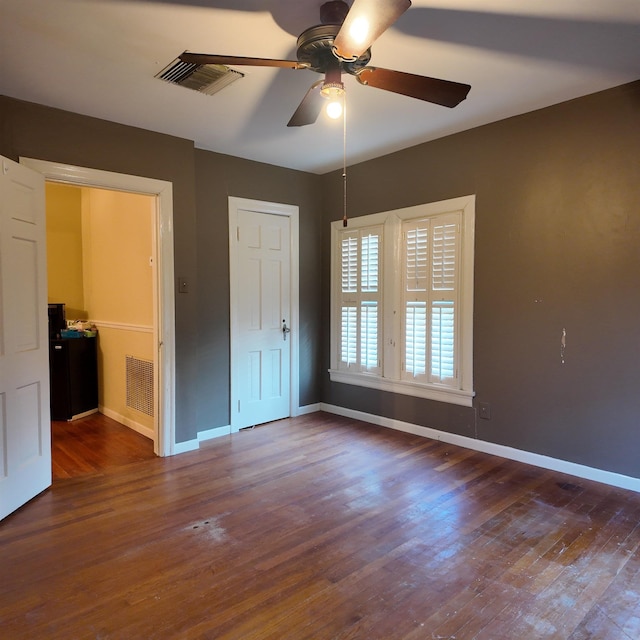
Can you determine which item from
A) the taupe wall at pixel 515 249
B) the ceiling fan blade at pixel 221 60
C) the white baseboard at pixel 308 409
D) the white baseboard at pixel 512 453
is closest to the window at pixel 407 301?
the taupe wall at pixel 515 249

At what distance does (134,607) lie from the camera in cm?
192

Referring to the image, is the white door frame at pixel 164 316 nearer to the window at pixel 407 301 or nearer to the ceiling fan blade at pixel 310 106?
the ceiling fan blade at pixel 310 106

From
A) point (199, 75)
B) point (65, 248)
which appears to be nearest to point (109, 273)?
point (65, 248)

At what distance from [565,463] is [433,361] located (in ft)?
4.22

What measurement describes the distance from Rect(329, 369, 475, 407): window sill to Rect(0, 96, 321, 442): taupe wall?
1.31 metres

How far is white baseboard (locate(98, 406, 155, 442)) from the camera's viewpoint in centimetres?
428

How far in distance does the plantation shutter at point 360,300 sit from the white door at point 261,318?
60cm

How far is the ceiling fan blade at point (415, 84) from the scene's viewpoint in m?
2.07

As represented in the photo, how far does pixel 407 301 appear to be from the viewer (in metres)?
4.25

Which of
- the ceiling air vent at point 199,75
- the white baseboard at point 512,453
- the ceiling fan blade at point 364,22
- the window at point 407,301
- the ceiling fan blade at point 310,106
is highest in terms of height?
the ceiling air vent at point 199,75

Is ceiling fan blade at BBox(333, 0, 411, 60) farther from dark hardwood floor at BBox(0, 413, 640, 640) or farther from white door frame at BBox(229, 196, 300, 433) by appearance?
white door frame at BBox(229, 196, 300, 433)

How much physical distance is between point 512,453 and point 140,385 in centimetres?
345

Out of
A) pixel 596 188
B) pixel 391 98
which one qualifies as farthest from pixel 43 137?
pixel 596 188

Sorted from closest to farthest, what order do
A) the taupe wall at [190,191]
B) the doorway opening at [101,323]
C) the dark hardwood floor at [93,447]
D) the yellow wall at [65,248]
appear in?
the taupe wall at [190,191] → the dark hardwood floor at [93,447] → the doorway opening at [101,323] → the yellow wall at [65,248]
